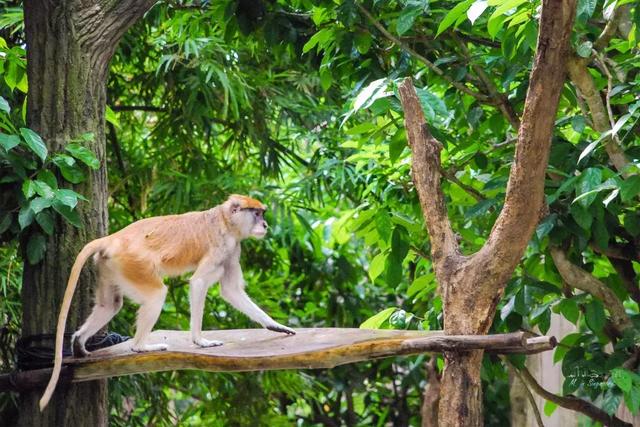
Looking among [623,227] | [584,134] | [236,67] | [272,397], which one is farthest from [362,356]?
[272,397]

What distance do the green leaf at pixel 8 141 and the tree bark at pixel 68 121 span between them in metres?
0.31

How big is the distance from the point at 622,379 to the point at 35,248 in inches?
81.7

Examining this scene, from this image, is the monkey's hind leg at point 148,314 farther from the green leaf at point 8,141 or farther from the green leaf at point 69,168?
the green leaf at point 8,141

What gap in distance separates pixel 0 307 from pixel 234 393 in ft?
6.87

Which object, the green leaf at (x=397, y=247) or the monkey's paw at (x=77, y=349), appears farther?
the green leaf at (x=397, y=247)

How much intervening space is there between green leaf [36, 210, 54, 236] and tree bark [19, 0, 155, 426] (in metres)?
0.12

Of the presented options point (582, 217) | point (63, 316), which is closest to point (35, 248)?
point (63, 316)

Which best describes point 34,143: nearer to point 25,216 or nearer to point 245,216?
point 25,216

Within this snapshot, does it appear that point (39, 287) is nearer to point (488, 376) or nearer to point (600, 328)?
point (488, 376)

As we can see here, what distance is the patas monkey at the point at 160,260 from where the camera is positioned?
339 cm

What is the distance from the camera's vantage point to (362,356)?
2912 millimetres

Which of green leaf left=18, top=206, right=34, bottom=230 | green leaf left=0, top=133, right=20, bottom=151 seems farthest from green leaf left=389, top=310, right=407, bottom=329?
green leaf left=0, top=133, right=20, bottom=151

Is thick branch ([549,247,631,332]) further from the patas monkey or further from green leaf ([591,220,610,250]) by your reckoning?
the patas monkey

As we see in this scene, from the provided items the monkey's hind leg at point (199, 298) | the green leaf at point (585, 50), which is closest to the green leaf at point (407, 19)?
the green leaf at point (585, 50)
